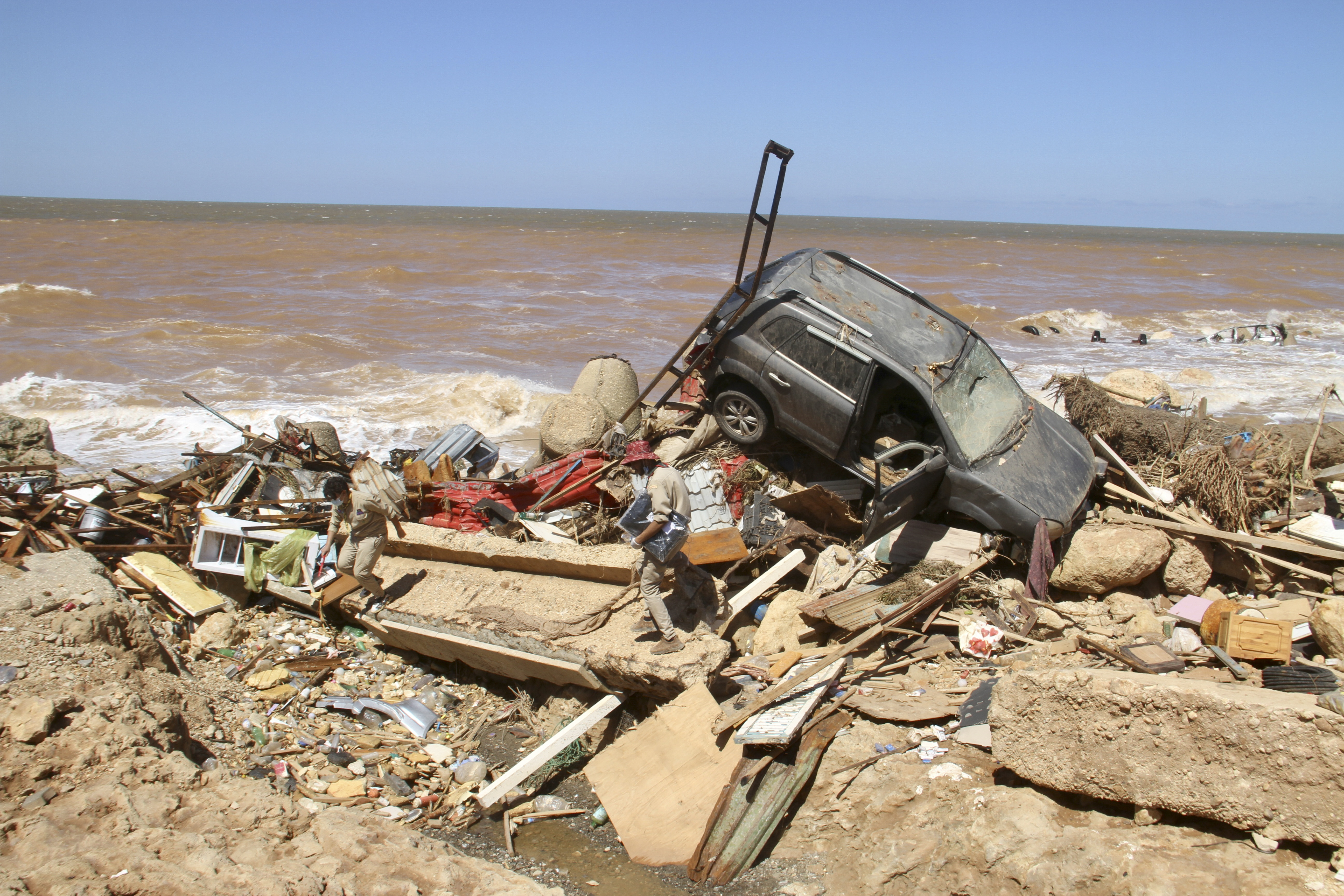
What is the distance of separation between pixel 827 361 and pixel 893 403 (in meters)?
0.93

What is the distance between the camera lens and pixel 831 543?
6.82 meters

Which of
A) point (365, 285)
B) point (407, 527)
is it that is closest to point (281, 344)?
point (365, 285)

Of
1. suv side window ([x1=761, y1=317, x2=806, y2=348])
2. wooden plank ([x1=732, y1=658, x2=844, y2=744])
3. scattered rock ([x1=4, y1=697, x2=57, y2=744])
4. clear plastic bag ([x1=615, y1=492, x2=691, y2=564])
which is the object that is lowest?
wooden plank ([x1=732, y1=658, x2=844, y2=744])

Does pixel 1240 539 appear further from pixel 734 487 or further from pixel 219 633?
pixel 219 633

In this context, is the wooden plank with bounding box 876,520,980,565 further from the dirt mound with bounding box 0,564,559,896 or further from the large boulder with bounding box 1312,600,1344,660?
the dirt mound with bounding box 0,564,559,896

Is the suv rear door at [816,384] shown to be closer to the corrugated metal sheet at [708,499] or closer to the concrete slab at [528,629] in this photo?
the corrugated metal sheet at [708,499]

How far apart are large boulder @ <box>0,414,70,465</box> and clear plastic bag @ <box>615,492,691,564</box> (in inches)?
319

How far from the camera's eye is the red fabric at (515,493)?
25.5 feet

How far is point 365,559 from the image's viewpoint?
21.2 feet

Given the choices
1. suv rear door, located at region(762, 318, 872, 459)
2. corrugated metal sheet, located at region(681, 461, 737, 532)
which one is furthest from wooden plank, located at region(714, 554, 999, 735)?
corrugated metal sheet, located at region(681, 461, 737, 532)

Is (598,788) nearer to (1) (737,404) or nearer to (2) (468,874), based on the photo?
(2) (468,874)

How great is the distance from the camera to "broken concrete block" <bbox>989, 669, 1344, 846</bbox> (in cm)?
333

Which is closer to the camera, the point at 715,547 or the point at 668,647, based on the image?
the point at 668,647

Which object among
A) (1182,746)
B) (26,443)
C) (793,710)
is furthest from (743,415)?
(26,443)
